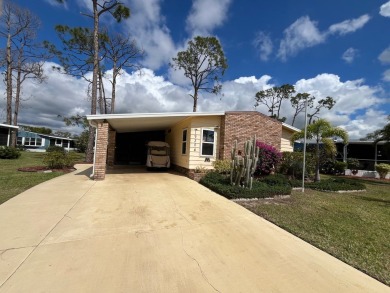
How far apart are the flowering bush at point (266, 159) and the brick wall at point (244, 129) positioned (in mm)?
768

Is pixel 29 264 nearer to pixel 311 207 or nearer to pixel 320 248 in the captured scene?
pixel 320 248

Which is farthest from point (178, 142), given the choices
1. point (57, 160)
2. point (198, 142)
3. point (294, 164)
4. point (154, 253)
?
point (154, 253)

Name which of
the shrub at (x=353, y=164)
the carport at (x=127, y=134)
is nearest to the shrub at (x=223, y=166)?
the carport at (x=127, y=134)

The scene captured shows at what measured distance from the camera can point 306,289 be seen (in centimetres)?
261

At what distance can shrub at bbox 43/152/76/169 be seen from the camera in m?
11.8

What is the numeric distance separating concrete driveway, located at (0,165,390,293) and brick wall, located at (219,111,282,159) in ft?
18.4

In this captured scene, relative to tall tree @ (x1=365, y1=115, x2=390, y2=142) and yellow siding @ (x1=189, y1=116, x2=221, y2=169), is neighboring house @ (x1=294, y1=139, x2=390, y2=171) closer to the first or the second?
tall tree @ (x1=365, y1=115, x2=390, y2=142)

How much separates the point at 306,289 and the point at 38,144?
144ft

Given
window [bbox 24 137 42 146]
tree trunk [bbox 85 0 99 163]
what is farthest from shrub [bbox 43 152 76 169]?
window [bbox 24 137 42 146]

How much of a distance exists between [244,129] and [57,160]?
9497 millimetres

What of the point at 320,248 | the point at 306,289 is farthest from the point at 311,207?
the point at 306,289

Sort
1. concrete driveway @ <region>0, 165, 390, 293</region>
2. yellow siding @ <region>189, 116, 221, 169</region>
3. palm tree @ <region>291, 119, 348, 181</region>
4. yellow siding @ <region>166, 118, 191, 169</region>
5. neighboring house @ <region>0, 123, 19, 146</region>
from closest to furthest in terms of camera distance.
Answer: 1. concrete driveway @ <region>0, 165, 390, 293</region>
2. palm tree @ <region>291, 119, 348, 181</region>
3. yellow siding @ <region>189, 116, 221, 169</region>
4. yellow siding @ <region>166, 118, 191, 169</region>
5. neighboring house @ <region>0, 123, 19, 146</region>

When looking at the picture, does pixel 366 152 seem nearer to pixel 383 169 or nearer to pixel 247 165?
pixel 383 169

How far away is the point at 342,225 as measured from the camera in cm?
488
